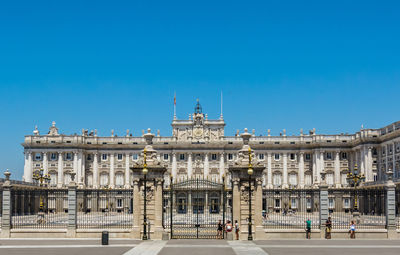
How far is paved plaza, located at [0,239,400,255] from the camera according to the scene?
2844 cm

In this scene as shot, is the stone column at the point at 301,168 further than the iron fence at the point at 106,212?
Yes

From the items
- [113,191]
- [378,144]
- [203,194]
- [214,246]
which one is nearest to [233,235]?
[214,246]

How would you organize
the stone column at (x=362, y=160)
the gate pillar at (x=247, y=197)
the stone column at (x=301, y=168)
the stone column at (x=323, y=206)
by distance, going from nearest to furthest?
1. the gate pillar at (x=247, y=197)
2. the stone column at (x=323, y=206)
3. the stone column at (x=362, y=160)
4. the stone column at (x=301, y=168)

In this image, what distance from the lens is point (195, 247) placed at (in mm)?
30875

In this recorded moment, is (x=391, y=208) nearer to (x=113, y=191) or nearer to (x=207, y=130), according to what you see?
(x=113, y=191)

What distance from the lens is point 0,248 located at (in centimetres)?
3036

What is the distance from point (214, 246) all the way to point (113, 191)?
28.8ft

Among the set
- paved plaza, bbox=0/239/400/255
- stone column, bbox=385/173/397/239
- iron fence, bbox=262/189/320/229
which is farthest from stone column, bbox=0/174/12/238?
stone column, bbox=385/173/397/239

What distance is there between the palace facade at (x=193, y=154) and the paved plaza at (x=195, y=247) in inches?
3097

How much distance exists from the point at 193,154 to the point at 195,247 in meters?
85.5

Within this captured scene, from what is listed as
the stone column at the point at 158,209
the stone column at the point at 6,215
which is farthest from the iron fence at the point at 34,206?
the stone column at the point at 158,209

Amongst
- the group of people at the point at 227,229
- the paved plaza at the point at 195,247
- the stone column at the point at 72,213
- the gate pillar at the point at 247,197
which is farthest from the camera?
the stone column at the point at 72,213

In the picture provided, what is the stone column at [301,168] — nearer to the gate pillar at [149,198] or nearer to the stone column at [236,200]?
the stone column at [236,200]

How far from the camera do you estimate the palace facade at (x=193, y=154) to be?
113188mm
